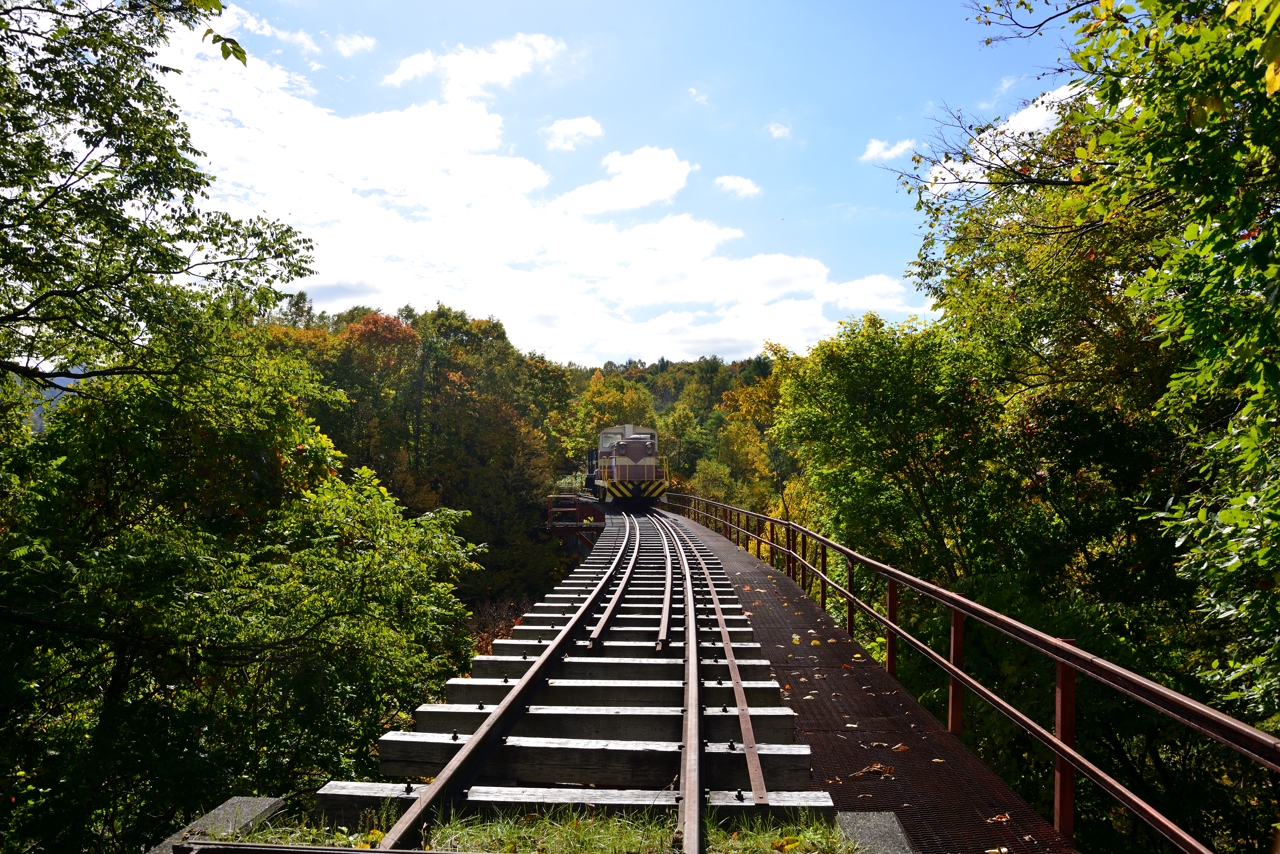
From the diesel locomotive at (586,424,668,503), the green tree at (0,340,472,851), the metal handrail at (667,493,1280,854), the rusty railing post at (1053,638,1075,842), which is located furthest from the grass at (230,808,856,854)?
the diesel locomotive at (586,424,668,503)

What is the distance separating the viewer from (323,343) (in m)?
38.9

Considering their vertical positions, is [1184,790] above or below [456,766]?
below

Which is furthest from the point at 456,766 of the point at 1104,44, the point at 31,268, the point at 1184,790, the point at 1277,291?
the point at 1184,790

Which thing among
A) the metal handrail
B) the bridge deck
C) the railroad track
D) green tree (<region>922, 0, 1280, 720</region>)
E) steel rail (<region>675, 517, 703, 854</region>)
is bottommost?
the bridge deck

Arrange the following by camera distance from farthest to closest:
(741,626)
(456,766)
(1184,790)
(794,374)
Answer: (794,374) < (1184,790) < (741,626) < (456,766)

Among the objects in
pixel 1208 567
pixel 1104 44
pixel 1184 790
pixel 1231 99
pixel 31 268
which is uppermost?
pixel 1104 44

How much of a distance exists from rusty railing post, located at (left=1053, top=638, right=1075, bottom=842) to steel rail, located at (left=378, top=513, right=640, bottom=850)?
291 centimetres

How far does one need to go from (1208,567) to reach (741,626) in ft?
14.2

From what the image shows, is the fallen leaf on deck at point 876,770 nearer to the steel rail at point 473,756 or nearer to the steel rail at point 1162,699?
the steel rail at point 1162,699

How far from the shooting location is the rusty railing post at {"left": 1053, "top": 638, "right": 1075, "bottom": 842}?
11.5 feet

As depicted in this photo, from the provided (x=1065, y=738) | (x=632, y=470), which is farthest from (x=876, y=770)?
(x=632, y=470)

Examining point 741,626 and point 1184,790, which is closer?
point 741,626

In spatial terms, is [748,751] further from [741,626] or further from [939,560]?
[939,560]

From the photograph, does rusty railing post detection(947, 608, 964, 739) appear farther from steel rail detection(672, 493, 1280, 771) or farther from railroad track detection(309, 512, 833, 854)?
railroad track detection(309, 512, 833, 854)
